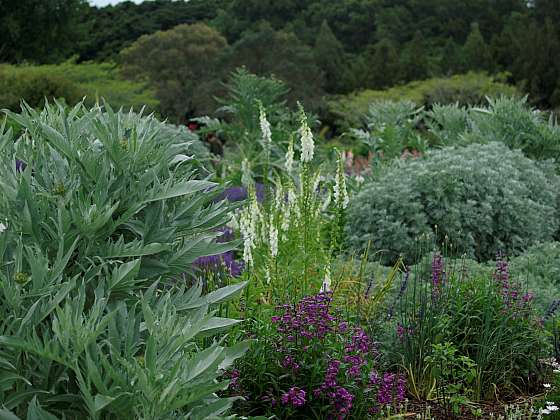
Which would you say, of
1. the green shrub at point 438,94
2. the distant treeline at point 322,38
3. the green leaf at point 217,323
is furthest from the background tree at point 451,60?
the green leaf at point 217,323

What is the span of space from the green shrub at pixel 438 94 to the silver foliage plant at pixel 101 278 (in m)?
20.6

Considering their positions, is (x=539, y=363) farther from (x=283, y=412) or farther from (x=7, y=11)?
(x=7, y=11)

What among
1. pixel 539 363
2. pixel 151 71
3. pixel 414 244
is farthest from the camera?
pixel 151 71

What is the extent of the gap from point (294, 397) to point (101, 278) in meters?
1.28

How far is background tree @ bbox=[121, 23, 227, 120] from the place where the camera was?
1054 inches

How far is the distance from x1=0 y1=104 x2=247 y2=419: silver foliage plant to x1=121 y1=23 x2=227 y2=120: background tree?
24.1 meters

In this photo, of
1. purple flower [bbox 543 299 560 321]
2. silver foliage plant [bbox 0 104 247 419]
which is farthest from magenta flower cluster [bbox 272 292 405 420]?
purple flower [bbox 543 299 560 321]

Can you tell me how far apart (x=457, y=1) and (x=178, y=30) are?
1314cm

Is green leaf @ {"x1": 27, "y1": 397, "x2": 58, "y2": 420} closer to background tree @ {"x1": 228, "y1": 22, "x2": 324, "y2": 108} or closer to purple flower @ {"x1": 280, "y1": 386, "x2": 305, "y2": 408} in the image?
purple flower @ {"x1": 280, "y1": 386, "x2": 305, "y2": 408}

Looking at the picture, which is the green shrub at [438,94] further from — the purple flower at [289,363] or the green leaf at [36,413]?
the green leaf at [36,413]

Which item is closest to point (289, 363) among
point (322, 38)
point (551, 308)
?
point (551, 308)

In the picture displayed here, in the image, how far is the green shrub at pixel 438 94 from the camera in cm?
2322

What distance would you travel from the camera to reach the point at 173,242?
7.36 ft

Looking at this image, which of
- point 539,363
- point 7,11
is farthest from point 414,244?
point 7,11
